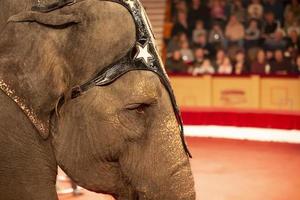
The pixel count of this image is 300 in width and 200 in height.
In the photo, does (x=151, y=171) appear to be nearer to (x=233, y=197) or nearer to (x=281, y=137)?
(x=233, y=197)

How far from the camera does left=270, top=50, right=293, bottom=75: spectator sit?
6742mm

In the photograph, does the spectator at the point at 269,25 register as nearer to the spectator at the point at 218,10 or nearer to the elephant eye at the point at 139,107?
the spectator at the point at 218,10

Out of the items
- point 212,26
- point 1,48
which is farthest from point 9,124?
point 212,26

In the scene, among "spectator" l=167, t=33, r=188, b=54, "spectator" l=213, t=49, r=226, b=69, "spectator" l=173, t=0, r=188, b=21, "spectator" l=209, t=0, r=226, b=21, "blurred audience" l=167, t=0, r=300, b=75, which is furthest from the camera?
"spectator" l=173, t=0, r=188, b=21

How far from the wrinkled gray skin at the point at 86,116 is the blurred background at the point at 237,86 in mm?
2831

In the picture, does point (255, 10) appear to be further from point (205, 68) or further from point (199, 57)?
point (205, 68)

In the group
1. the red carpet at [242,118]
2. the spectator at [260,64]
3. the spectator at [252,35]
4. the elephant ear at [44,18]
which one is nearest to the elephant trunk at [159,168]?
the elephant ear at [44,18]

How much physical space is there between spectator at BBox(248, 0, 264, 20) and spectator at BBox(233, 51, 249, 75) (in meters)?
0.65

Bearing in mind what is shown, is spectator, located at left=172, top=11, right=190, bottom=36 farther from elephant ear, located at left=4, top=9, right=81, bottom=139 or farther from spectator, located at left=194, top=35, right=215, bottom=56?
elephant ear, located at left=4, top=9, right=81, bottom=139

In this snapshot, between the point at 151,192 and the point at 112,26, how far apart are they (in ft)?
0.98

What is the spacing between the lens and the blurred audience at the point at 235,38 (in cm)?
695

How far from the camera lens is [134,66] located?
983mm

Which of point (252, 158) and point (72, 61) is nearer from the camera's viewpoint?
point (72, 61)

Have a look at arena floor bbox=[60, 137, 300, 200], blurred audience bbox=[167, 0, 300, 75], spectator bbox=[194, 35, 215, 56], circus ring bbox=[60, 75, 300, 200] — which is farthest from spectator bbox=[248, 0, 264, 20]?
arena floor bbox=[60, 137, 300, 200]
